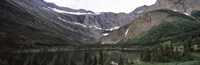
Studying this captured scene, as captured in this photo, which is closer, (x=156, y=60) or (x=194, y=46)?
(x=156, y=60)

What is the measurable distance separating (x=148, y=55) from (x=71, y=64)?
36.8 m

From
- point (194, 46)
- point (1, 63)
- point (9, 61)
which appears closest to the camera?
point (1, 63)

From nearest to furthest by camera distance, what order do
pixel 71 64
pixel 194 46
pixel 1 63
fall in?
pixel 71 64 → pixel 1 63 → pixel 194 46

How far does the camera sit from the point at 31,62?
441 feet

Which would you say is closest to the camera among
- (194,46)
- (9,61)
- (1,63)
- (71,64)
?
(71,64)

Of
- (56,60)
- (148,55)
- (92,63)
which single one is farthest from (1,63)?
(148,55)

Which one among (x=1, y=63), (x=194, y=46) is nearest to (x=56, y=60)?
(x=1, y=63)

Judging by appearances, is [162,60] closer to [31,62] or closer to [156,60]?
[156,60]

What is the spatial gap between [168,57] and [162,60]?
9157mm

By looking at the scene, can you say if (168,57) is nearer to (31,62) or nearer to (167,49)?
(167,49)

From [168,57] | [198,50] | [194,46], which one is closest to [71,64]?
Result: [168,57]

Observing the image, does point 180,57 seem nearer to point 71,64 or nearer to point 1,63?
point 71,64

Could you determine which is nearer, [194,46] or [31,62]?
[31,62]

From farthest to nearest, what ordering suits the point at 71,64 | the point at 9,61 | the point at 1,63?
the point at 9,61 → the point at 1,63 → the point at 71,64
